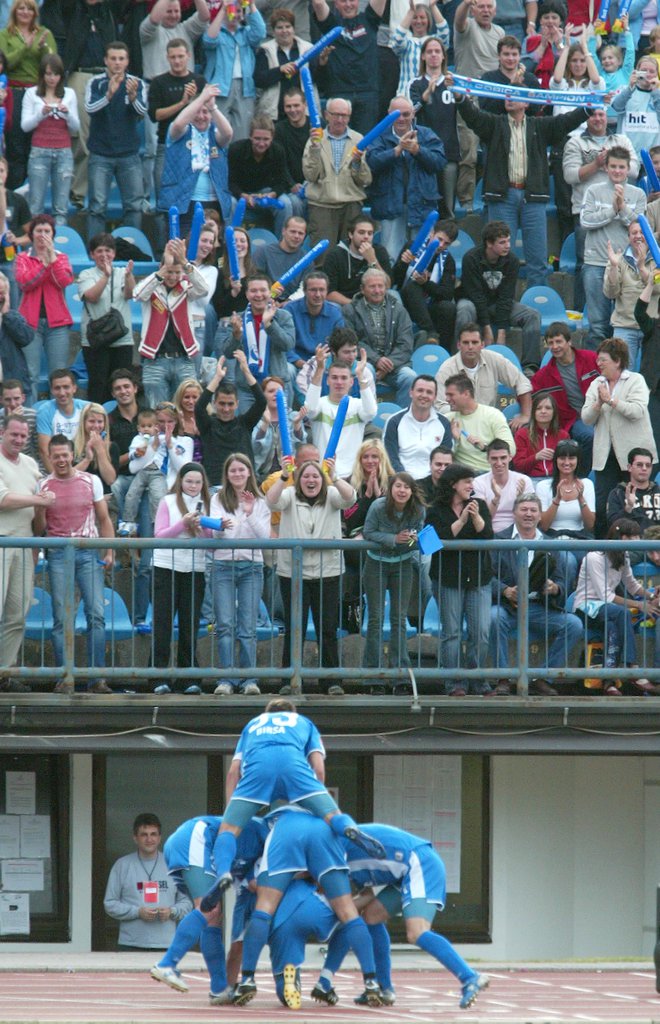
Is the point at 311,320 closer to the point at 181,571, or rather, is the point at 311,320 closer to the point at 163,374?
the point at 163,374

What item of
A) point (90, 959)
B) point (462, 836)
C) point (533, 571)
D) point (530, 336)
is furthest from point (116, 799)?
point (530, 336)

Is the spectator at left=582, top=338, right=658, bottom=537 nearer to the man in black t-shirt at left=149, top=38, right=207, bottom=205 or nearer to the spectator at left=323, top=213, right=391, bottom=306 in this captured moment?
the spectator at left=323, top=213, right=391, bottom=306

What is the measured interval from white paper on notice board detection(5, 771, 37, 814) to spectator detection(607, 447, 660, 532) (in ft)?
16.7

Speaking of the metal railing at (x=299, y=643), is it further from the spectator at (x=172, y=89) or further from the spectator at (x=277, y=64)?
the spectator at (x=277, y=64)

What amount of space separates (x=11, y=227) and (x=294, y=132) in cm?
292

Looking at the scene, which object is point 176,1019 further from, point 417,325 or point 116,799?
point 417,325

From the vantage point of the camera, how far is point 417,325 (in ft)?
59.7

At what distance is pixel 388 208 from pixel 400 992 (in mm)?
8258

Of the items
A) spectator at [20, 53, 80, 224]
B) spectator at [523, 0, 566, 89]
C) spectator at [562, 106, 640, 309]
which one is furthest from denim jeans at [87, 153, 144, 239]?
spectator at [523, 0, 566, 89]

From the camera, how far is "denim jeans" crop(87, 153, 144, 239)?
61.8 ft

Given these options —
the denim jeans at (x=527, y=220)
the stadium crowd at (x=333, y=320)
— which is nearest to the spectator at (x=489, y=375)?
the stadium crowd at (x=333, y=320)

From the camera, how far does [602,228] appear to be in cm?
1845

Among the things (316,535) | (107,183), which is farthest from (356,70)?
(316,535)

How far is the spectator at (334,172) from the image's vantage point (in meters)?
18.5
